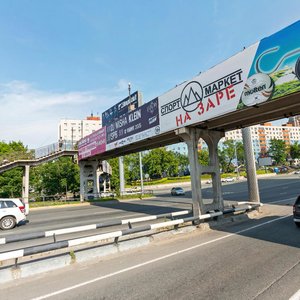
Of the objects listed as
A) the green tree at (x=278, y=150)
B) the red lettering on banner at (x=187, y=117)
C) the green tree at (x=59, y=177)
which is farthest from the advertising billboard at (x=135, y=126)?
the green tree at (x=278, y=150)

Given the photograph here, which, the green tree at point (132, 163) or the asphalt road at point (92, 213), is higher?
the green tree at point (132, 163)

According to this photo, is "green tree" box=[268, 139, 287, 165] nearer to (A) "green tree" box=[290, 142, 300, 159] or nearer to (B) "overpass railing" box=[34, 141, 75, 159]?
(A) "green tree" box=[290, 142, 300, 159]

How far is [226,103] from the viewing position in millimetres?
11305

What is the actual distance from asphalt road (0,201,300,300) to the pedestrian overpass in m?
5.03

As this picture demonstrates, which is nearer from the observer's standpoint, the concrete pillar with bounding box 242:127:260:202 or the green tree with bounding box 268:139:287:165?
the concrete pillar with bounding box 242:127:260:202

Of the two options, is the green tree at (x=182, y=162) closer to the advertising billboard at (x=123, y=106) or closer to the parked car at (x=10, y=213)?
the advertising billboard at (x=123, y=106)

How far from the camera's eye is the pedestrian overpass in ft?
30.4

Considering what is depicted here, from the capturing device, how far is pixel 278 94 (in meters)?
9.30

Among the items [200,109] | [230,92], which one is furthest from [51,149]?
[230,92]

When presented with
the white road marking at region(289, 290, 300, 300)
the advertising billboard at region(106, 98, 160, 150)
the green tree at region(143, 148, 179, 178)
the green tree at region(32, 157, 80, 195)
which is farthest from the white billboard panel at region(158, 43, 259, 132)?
the green tree at region(143, 148, 179, 178)

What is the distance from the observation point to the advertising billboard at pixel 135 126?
16.1m

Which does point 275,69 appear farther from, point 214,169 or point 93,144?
point 93,144

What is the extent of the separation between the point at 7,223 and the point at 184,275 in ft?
42.5

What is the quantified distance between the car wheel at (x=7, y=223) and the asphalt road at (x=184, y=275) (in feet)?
33.2
